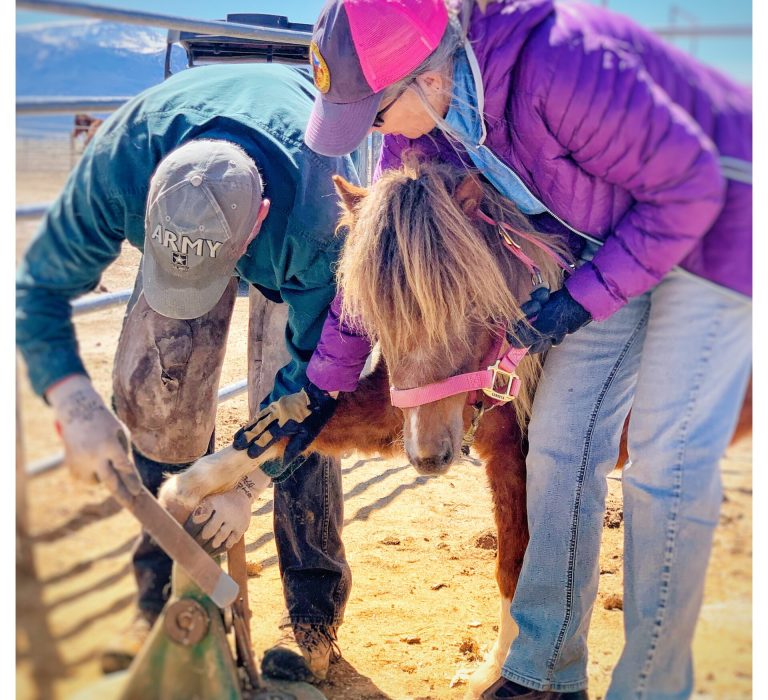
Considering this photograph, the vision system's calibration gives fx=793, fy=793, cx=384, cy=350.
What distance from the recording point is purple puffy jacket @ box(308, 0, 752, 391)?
5.18 feet

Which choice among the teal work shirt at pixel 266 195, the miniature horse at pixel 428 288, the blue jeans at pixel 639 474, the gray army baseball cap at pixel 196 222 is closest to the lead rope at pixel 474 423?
the miniature horse at pixel 428 288

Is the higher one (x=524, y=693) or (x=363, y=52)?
(x=363, y=52)

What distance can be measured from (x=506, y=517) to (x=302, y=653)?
2.38 feet

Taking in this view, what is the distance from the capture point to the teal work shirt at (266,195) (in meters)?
1.93

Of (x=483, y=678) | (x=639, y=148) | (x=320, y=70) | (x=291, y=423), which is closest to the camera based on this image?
(x=639, y=148)

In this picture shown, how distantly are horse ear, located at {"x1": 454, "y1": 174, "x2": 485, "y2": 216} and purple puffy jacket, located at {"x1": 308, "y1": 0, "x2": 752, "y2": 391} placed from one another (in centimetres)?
13

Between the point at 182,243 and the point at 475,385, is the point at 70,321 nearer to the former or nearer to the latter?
the point at 182,243

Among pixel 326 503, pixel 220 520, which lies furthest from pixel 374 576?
pixel 220 520

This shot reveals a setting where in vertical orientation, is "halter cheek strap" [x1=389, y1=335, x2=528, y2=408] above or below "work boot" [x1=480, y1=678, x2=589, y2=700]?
above

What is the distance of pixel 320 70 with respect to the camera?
182 centimetres

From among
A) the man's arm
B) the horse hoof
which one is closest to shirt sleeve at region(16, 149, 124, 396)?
the man's arm

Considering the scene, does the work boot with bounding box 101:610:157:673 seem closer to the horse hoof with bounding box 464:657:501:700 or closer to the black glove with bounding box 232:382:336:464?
the black glove with bounding box 232:382:336:464

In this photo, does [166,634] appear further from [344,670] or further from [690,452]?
[690,452]

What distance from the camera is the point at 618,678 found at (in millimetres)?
1780
